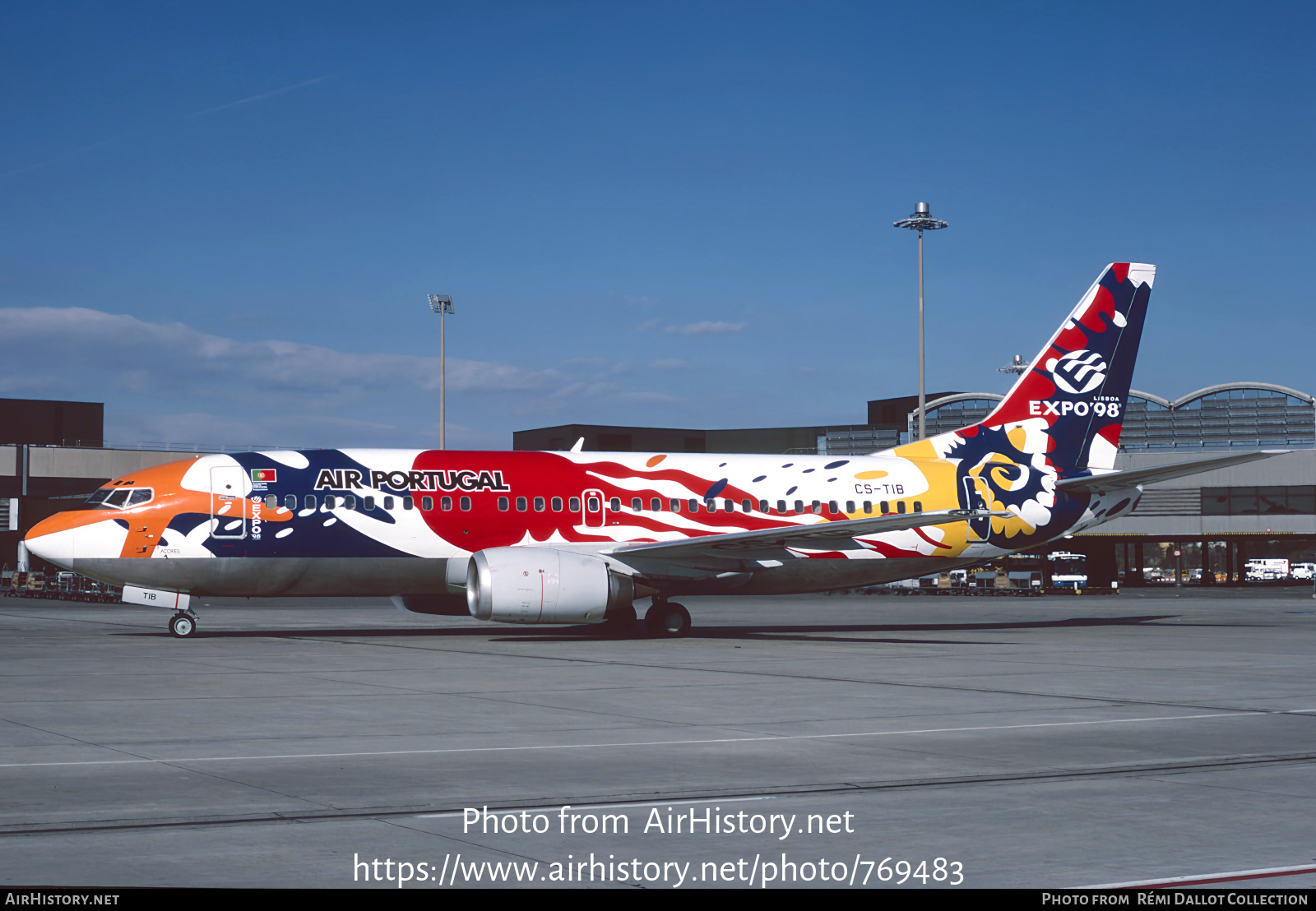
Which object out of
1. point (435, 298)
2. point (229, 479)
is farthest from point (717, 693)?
point (435, 298)

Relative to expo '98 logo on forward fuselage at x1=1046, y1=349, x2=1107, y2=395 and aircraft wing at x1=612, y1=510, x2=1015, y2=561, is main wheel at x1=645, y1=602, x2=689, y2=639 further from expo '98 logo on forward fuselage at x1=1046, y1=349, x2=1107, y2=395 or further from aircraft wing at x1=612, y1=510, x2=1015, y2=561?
expo '98 logo on forward fuselage at x1=1046, y1=349, x2=1107, y2=395

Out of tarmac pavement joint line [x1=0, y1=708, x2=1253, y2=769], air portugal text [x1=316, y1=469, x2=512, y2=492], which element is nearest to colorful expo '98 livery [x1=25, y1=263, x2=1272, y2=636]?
air portugal text [x1=316, y1=469, x2=512, y2=492]

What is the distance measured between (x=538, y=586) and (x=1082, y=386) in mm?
17115

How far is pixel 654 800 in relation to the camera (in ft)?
32.0

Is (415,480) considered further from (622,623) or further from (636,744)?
(636,744)

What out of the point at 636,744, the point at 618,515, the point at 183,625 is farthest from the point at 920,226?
the point at 636,744

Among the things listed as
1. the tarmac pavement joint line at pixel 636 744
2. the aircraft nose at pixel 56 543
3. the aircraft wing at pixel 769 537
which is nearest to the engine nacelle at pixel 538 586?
the aircraft wing at pixel 769 537

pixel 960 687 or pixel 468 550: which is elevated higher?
pixel 468 550

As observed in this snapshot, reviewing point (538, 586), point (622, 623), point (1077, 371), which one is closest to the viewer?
point (538, 586)

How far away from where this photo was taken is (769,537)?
28.6 metres

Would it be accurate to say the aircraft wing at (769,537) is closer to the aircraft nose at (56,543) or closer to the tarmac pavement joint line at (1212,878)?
the aircraft nose at (56,543)

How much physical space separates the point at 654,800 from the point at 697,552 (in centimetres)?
1946

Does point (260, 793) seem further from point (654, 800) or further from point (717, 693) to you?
point (717, 693)

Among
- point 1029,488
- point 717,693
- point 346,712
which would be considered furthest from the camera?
point 1029,488
